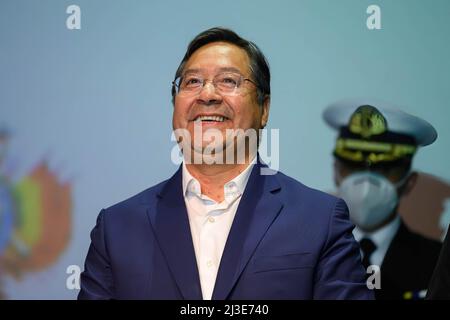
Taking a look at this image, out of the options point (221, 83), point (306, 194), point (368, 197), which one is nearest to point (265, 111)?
point (221, 83)

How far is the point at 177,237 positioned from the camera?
70.2 inches

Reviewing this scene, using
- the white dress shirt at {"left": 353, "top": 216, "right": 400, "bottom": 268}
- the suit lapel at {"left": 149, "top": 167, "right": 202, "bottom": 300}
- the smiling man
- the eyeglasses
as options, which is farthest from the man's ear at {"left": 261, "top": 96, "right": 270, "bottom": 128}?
the white dress shirt at {"left": 353, "top": 216, "right": 400, "bottom": 268}

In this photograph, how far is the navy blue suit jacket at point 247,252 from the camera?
170 centimetres

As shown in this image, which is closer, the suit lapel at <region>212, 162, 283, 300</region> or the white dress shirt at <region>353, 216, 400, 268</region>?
the suit lapel at <region>212, 162, 283, 300</region>

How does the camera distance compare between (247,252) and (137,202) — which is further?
(137,202)

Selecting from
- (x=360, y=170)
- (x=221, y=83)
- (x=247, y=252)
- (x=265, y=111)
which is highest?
(x=221, y=83)

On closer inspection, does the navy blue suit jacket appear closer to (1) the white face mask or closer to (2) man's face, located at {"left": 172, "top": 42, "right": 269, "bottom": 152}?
(2) man's face, located at {"left": 172, "top": 42, "right": 269, "bottom": 152}

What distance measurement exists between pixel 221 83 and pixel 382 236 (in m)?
0.88

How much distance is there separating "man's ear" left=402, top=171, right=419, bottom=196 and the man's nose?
2.78ft

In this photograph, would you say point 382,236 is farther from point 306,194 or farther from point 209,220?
point 209,220

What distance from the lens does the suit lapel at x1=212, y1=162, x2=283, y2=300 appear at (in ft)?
5.60

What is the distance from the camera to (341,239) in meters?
1.76
